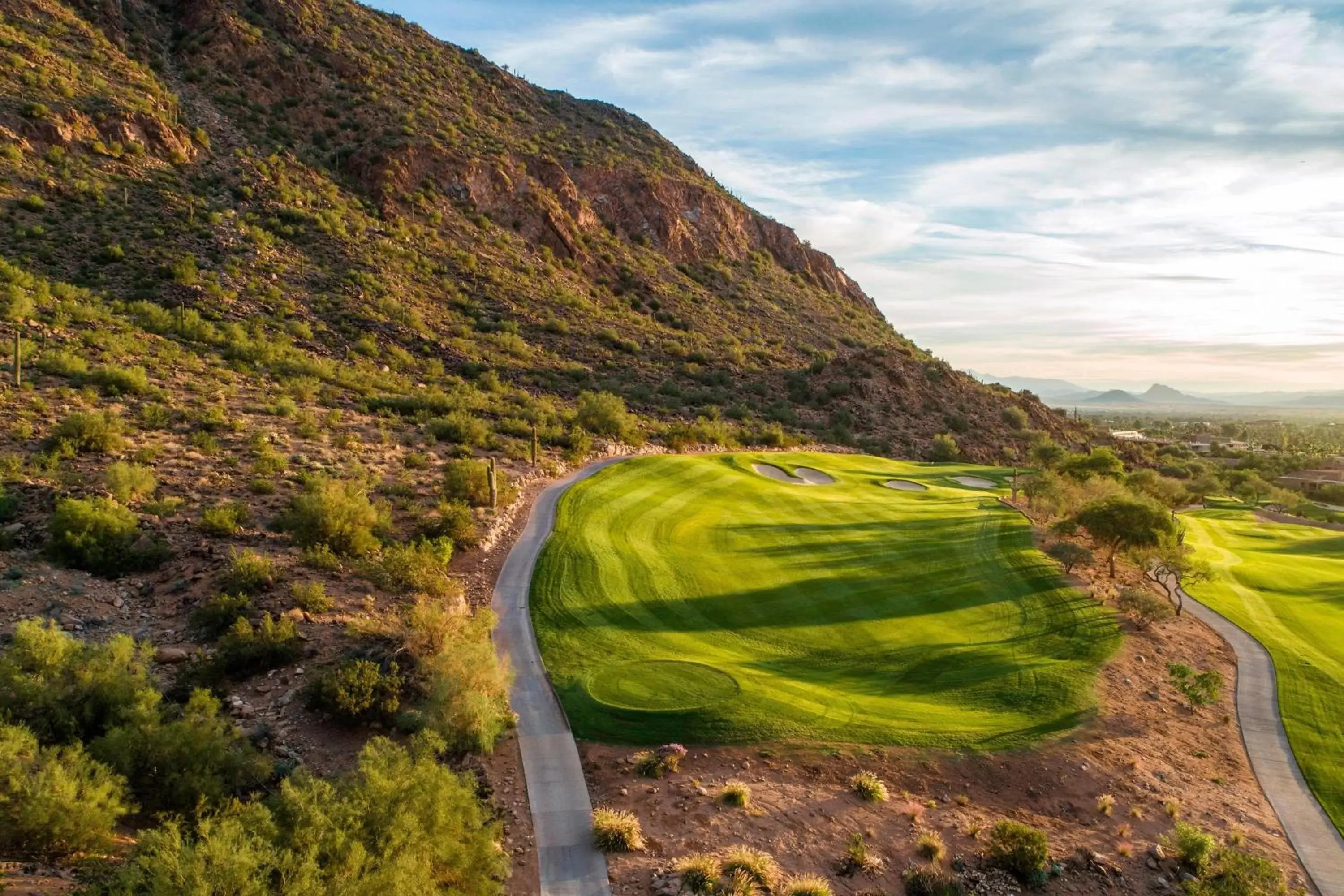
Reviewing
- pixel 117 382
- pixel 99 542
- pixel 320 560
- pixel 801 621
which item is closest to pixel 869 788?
pixel 801 621

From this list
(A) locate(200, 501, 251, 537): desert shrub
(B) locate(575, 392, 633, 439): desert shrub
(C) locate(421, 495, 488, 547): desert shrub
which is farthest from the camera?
(B) locate(575, 392, 633, 439): desert shrub

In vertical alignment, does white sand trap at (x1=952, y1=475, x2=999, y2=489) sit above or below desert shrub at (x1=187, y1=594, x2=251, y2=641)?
above

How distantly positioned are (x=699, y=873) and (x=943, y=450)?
53.9 m

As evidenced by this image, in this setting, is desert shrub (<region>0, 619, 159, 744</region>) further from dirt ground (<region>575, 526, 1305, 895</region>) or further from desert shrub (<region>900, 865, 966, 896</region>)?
desert shrub (<region>900, 865, 966, 896</region>)

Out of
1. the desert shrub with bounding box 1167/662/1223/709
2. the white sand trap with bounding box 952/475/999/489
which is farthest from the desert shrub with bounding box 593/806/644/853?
the white sand trap with bounding box 952/475/999/489

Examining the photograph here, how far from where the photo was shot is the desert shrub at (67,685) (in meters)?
11.2

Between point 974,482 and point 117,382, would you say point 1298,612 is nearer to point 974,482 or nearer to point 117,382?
point 974,482

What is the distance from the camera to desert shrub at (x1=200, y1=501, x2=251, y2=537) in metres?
20.1

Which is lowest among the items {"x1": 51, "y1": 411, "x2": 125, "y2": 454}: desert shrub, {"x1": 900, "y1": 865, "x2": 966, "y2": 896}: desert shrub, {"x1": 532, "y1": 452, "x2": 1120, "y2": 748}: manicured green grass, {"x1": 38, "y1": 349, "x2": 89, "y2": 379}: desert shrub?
{"x1": 900, "y1": 865, "x2": 966, "y2": 896}: desert shrub

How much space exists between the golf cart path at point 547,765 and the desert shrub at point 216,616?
619cm

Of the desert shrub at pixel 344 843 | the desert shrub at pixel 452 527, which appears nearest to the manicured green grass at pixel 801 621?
the desert shrub at pixel 452 527

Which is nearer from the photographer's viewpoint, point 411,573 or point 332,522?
point 411,573

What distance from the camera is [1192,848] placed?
12.6 metres

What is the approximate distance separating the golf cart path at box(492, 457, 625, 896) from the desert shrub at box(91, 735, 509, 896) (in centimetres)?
94
